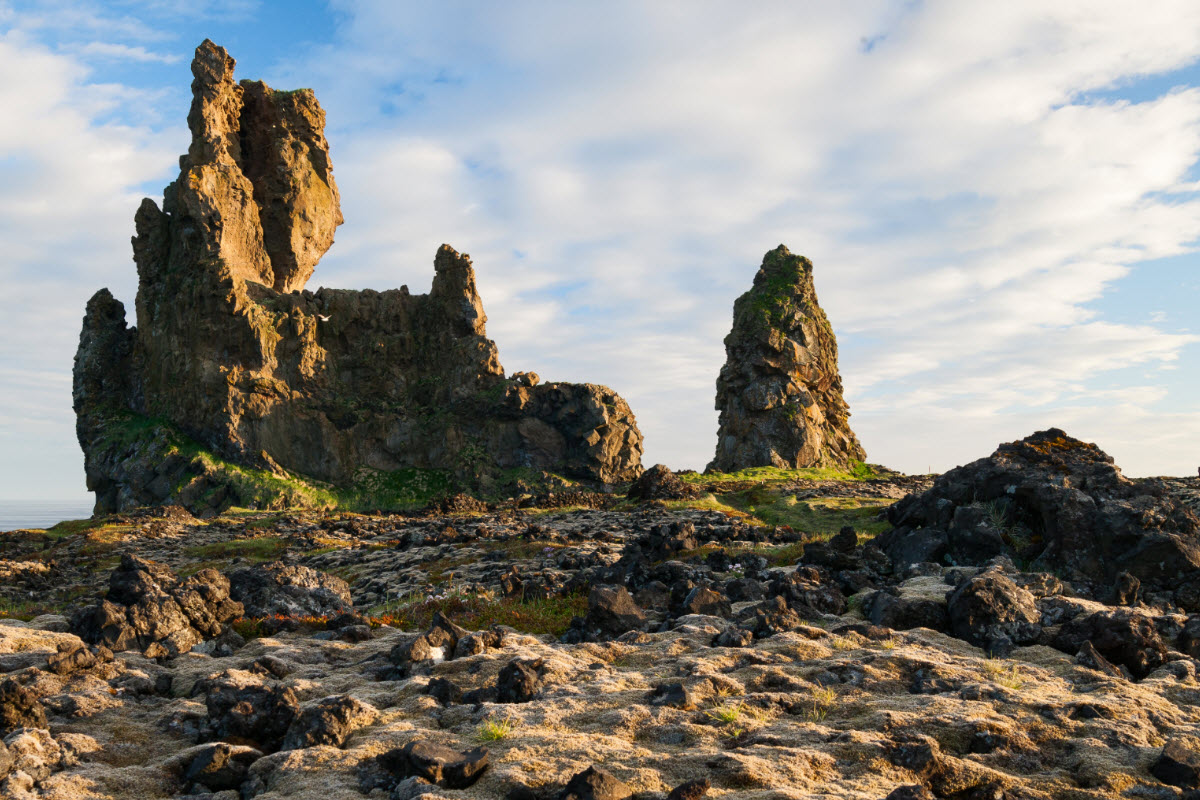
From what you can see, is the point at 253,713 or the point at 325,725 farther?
the point at 253,713

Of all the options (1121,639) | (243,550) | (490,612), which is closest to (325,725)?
(490,612)

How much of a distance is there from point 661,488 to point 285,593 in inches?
1147

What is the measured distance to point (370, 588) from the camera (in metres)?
19.8

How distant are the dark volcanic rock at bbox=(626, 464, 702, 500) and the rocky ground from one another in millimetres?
22627

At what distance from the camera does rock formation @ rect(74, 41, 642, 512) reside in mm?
72875

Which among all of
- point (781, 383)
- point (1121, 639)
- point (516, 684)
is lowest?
point (516, 684)

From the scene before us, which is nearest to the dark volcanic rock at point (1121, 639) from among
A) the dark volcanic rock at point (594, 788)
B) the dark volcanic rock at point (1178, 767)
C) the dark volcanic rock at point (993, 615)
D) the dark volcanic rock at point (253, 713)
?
the dark volcanic rock at point (993, 615)

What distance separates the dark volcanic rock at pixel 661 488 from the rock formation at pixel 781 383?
33354mm

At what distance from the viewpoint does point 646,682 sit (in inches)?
364

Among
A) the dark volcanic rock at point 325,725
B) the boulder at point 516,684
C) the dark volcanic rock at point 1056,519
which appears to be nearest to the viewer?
the dark volcanic rock at point 325,725

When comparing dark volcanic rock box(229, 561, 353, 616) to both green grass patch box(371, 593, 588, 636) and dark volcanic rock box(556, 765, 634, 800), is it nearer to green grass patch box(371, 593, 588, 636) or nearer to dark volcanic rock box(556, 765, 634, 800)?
green grass patch box(371, 593, 588, 636)

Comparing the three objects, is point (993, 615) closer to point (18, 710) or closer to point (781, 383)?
point (18, 710)

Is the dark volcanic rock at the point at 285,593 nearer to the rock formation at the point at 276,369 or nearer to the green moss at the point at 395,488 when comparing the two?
the rock formation at the point at 276,369

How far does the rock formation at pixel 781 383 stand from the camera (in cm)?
7650
